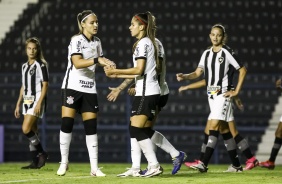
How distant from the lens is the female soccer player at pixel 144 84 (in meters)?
7.49

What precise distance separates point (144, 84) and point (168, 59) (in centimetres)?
973

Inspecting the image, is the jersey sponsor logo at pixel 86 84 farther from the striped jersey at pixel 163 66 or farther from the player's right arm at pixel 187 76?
the player's right arm at pixel 187 76

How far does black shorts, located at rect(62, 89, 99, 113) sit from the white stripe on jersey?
1.56ft

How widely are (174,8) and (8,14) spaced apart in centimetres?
380

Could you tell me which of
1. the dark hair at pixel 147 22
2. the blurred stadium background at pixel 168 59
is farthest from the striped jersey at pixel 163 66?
the blurred stadium background at pixel 168 59

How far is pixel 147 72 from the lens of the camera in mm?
7555

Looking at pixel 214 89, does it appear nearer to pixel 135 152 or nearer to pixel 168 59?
pixel 135 152

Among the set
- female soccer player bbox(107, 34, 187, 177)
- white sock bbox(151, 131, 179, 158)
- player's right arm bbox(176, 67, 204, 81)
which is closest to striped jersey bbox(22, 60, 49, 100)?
player's right arm bbox(176, 67, 204, 81)

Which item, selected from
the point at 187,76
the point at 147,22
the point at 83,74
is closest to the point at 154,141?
the point at 83,74

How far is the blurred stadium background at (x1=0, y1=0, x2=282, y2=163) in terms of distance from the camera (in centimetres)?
1420

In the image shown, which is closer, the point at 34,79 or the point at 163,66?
the point at 163,66

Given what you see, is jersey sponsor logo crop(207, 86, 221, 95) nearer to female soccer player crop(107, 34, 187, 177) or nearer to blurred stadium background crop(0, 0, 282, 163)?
female soccer player crop(107, 34, 187, 177)

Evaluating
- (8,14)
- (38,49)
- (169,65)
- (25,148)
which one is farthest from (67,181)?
(8,14)

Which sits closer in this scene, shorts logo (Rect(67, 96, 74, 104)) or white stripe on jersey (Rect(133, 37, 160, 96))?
white stripe on jersey (Rect(133, 37, 160, 96))
